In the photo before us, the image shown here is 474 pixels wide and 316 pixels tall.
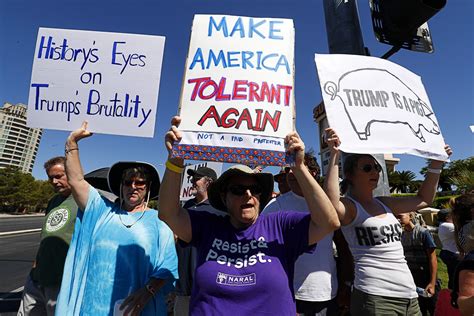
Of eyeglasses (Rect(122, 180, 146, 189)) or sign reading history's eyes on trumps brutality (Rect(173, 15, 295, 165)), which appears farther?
eyeglasses (Rect(122, 180, 146, 189))

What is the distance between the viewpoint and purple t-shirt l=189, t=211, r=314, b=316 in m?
1.48

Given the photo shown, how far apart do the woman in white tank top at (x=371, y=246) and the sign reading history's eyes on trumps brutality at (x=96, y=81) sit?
4.52 feet

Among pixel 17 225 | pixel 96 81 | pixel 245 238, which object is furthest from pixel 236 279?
pixel 17 225

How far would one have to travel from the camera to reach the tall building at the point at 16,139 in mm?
119500

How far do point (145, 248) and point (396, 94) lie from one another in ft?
6.96

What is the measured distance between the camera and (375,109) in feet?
6.84

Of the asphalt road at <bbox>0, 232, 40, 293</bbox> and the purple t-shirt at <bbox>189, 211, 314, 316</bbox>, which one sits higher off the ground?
the purple t-shirt at <bbox>189, 211, 314, 316</bbox>

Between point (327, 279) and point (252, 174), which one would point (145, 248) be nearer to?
point (252, 174)

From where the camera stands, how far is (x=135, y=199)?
212cm

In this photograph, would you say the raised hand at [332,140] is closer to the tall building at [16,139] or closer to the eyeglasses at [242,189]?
the eyeglasses at [242,189]

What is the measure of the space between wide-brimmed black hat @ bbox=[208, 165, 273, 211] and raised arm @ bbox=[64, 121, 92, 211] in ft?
2.85

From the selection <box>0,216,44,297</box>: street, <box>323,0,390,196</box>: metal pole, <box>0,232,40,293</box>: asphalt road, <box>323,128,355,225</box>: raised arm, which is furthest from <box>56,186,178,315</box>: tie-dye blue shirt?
<box>0,232,40,293</box>: asphalt road

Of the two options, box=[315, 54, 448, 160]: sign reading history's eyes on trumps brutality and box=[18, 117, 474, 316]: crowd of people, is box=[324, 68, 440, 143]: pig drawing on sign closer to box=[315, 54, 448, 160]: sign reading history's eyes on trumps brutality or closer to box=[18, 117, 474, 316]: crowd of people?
box=[315, 54, 448, 160]: sign reading history's eyes on trumps brutality

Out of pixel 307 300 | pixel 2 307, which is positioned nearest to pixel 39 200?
pixel 2 307
